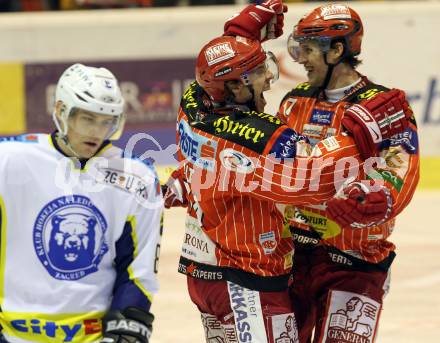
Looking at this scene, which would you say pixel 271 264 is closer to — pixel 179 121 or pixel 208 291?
pixel 208 291

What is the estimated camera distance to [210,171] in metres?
4.79

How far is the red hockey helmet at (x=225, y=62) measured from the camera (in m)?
4.73

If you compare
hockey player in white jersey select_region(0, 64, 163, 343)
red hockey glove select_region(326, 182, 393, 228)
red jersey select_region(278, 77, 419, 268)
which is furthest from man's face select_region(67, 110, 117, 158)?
red jersey select_region(278, 77, 419, 268)

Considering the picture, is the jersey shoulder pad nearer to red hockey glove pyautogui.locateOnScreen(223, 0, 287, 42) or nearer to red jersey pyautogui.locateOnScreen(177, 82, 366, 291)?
red jersey pyautogui.locateOnScreen(177, 82, 366, 291)

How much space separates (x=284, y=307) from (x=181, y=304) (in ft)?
10.4

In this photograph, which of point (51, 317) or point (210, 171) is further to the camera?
point (210, 171)

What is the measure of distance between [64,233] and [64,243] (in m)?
0.04

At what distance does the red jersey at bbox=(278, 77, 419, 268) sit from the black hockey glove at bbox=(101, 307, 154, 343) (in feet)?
3.89

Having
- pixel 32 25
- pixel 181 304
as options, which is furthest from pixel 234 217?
pixel 32 25

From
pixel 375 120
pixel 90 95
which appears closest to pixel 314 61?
pixel 375 120

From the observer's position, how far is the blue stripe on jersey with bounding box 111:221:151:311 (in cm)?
419

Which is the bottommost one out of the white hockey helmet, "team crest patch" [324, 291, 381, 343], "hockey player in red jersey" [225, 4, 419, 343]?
"team crest patch" [324, 291, 381, 343]

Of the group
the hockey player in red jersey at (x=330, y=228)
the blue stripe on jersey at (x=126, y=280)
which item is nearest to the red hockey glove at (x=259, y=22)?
the hockey player in red jersey at (x=330, y=228)

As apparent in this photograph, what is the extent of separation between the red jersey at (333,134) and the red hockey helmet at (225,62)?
53cm
